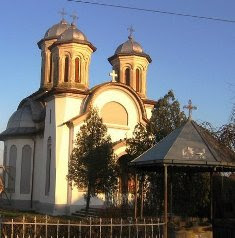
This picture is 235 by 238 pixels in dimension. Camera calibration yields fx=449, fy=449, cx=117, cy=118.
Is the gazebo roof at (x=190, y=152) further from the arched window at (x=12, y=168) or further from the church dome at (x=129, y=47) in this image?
the church dome at (x=129, y=47)

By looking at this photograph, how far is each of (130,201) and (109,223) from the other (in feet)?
42.2

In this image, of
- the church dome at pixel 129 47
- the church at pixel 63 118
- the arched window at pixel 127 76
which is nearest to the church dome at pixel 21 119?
the church at pixel 63 118

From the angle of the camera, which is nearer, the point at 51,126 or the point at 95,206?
the point at 95,206

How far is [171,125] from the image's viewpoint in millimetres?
21344

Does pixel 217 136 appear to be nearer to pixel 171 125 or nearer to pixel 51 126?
pixel 171 125

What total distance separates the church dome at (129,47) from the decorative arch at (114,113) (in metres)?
6.16

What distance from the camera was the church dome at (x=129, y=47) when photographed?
33.2 metres

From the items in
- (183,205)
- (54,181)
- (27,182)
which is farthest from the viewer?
(27,182)

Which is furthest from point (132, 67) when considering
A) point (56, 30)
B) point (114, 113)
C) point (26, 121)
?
point (26, 121)

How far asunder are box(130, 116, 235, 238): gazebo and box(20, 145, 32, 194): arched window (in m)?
17.5

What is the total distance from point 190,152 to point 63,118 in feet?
48.7

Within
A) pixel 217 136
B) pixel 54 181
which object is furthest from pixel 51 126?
pixel 217 136

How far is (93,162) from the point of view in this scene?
22688 mm

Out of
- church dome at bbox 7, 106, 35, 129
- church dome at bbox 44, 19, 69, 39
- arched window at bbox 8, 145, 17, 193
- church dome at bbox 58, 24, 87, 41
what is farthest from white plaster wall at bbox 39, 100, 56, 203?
church dome at bbox 44, 19, 69, 39
